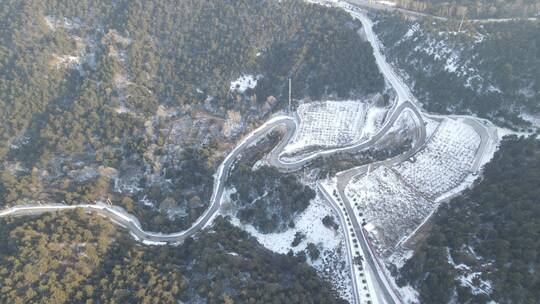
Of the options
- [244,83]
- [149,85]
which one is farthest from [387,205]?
[149,85]

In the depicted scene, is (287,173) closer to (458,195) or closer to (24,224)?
(458,195)

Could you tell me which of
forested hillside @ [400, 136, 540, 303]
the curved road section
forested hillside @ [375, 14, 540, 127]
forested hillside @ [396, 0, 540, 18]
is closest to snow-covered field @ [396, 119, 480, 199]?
the curved road section

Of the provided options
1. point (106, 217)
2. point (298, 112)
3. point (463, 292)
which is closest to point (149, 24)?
point (298, 112)

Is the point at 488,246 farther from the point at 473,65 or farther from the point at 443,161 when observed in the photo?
the point at 473,65

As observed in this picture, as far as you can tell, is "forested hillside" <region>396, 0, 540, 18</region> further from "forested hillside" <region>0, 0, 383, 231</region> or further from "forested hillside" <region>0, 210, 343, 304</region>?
"forested hillside" <region>0, 210, 343, 304</region>

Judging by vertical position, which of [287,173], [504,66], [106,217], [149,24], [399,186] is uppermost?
[504,66]

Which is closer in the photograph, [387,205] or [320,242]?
[320,242]
